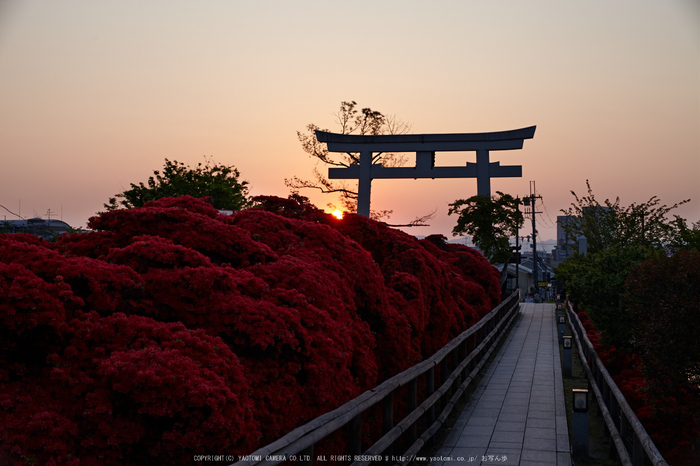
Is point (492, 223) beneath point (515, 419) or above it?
above

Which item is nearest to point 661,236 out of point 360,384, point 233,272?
point 360,384

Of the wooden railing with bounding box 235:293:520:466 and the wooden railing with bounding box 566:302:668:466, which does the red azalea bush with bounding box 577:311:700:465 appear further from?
the wooden railing with bounding box 235:293:520:466

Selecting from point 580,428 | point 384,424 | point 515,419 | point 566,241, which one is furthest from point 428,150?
point 566,241

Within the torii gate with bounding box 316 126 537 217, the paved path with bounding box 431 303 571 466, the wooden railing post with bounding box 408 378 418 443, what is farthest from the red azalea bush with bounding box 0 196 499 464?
the torii gate with bounding box 316 126 537 217

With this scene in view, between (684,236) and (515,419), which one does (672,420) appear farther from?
(684,236)

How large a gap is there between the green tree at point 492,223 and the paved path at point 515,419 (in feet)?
43.4

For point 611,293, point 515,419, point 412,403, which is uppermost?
point 611,293

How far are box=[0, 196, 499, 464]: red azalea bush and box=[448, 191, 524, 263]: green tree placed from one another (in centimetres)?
2092

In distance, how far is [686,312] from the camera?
7.53m

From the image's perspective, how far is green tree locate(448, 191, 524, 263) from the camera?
91.7 ft

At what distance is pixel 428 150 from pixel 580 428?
704 inches

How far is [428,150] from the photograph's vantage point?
79.3 ft

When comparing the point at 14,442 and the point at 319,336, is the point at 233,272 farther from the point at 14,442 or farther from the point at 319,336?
the point at 14,442

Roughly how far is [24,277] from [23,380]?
2.18ft
